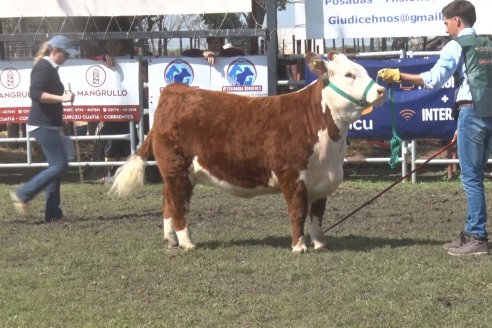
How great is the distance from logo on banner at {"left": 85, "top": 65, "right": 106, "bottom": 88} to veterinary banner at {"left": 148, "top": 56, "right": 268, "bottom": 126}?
694 mm

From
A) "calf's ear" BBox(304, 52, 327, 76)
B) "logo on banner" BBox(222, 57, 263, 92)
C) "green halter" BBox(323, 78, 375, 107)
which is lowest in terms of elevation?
"green halter" BBox(323, 78, 375, 107)

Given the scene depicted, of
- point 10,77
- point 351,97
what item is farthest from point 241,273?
point 10,77

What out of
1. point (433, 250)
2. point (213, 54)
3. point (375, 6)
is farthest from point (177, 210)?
point (375, 6)

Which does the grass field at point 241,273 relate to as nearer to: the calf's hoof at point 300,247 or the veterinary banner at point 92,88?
the calf's hoof at point 300,247

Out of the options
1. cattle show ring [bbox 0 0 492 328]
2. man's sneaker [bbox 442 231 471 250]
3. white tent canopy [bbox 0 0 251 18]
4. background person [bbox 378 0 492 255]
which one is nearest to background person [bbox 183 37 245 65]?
cattle show ring [bbox 0 0 492 328]

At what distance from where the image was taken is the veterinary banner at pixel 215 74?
12969 millimetres

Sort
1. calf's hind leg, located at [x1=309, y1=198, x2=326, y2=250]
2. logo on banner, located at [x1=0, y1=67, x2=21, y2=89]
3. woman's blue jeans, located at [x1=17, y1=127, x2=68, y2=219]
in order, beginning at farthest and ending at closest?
logo on banner, located at [x1=0, y1=67, x2=21, y2=89] → woman's blue jeans, located at [x1=17, y1=127, x2=68, y2=219] → calf's hind leg, located at [x1=309, y1=198, x2=326, y2=250]

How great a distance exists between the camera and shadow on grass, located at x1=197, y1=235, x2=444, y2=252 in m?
8.06

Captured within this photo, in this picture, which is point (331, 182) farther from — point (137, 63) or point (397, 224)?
point (137, 63)

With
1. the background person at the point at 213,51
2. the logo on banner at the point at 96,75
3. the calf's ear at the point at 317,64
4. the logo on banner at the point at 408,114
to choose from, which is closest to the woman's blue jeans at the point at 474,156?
the calf's ear at the point at 317,64

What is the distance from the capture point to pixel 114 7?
43.4ft

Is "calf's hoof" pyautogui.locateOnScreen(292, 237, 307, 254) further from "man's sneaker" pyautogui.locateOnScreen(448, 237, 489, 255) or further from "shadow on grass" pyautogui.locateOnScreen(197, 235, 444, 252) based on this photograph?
"man's sneaker" pyautogui.locateOnScreen(448, 237, 489, 255)

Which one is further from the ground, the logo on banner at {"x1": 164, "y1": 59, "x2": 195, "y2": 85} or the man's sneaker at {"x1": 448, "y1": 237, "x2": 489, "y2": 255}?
the logo on banner at {"x1": 164, "y1": 59, "x2": 195, "y2": 85}

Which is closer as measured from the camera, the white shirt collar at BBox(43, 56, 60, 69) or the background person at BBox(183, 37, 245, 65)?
the white shirt collar at BBox(43, 56, 60, 69)
